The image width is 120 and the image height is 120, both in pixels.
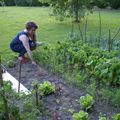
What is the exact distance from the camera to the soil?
474cm

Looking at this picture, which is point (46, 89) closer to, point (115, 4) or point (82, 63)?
point (82, 63)

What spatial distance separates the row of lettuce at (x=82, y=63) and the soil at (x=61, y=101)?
0.16m

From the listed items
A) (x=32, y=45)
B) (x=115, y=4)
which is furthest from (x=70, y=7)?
(x=115, y=4)

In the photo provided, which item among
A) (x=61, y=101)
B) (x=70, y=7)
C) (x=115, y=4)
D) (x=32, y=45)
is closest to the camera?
(x=61, y=101)

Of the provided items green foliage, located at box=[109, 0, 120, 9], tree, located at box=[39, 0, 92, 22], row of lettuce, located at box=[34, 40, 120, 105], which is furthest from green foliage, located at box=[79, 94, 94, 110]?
green foliage, located at box=[109, 0, 120, 9]

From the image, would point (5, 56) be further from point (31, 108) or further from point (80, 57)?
point (31, 108)

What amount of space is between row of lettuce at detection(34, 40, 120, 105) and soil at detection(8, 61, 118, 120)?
0.53ft

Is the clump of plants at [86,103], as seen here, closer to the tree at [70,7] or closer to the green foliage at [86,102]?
the green foliage at [86,102]

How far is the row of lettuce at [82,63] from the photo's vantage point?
553 cm

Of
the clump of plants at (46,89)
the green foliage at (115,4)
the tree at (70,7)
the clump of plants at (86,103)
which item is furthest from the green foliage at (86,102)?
the green foliage at (115,4)

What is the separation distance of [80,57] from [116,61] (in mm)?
959

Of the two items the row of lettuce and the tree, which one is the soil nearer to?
the row of lettuce

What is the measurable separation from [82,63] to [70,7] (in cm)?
797

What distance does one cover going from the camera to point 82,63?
21.4 feet
